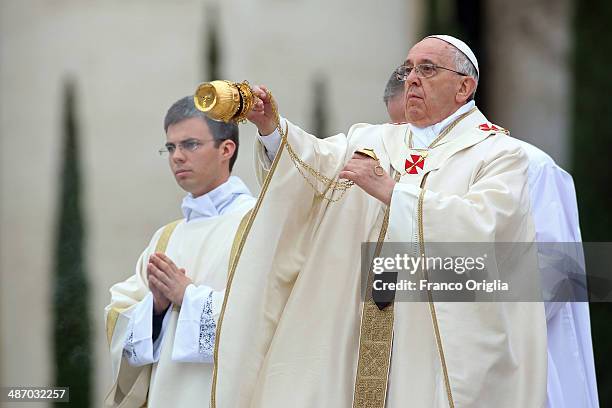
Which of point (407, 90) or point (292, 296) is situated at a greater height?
point (407, 90)

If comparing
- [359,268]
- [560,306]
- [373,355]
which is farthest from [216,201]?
[560,306]

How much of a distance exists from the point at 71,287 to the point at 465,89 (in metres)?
4.52

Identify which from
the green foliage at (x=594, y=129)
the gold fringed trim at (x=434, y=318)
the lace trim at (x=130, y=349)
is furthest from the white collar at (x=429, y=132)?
the green foliage at (x=594, y=129)

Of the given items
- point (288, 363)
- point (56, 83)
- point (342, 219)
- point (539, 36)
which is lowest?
point (288, 363)

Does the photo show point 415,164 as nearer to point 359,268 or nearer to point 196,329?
point 359,268

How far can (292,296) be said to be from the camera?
461 cm

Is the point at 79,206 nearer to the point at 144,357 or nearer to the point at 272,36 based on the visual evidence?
the point at 272,36

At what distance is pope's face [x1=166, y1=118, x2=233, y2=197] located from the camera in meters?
5.32

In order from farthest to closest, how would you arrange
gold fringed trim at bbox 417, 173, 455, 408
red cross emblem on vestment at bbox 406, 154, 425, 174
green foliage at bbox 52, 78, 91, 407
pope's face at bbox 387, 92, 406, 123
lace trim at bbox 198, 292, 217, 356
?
green foliage at bbox 52, 78, 91, 407 → pope's face at bbox 387, 92, 406, 123 → lace trim at bbox 198, 292, 217, 356 → red cross emblem on vestment at bbox 406, 154, 425, 174 → gold fringed trim at bbox 417, 173, 455, 408

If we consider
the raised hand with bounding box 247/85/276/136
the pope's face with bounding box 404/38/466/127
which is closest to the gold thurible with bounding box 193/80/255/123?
the raised hand with bounding box 247/85/276/136

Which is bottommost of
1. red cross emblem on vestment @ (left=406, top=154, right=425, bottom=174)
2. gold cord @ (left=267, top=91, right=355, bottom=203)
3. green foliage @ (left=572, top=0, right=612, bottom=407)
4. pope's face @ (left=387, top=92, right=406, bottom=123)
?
gold cord @ (left=267, top=91, right=355, bottom=203)

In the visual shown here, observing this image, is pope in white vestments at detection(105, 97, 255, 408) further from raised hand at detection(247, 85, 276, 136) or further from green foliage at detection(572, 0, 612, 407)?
green foliage at detection(572, 0, 612, 407)

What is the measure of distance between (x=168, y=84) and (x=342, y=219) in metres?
4.31

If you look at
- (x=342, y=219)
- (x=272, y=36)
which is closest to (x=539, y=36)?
(x=272, y=36)
